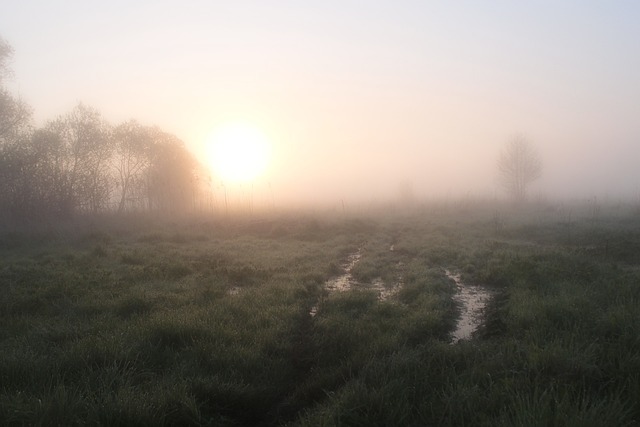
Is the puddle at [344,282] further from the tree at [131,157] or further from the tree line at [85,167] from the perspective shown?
the tree at [131,157]

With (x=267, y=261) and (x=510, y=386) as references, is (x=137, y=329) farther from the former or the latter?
A: (x=267, y=261)

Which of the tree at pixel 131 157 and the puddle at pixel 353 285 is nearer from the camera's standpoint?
the puddle at pixel 353 285

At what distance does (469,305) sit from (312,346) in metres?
5.01

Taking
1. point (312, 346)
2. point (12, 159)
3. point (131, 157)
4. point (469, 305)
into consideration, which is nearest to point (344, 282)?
point (469, 305)

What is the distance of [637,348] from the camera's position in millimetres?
5727

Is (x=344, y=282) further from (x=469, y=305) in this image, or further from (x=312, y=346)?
(x=312, y=346)

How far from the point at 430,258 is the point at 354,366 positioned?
11.3m

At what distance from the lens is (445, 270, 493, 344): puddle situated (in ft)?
26.3

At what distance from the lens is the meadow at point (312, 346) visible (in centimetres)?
445

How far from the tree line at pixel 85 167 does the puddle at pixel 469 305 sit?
92.8 ft

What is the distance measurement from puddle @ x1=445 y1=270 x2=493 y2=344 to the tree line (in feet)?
92.8

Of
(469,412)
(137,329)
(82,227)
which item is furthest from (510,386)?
(82,227)

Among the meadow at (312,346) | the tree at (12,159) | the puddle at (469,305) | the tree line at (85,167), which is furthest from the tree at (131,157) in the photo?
the puddle at (469,305)

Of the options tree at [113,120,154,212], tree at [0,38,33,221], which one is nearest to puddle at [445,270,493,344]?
tree at [0,38,33,221]
